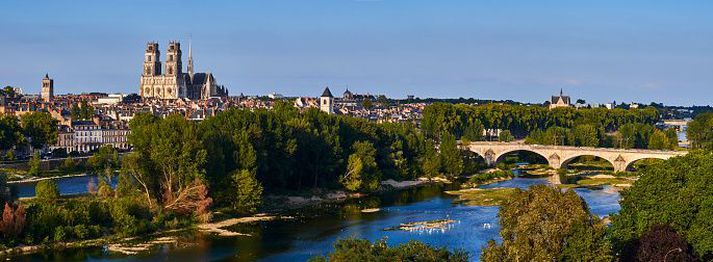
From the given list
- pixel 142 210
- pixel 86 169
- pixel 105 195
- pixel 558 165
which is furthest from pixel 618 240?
pixel 86 169

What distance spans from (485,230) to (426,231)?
8.81ft

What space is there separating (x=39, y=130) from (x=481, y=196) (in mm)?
40477

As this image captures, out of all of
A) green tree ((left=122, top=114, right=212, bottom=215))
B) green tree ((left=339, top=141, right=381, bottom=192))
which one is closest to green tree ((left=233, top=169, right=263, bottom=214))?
green tree ((left=122, top=114, right=212, bottom=215))

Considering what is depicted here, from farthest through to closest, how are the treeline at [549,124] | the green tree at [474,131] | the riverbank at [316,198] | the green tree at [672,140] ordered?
the green tree at [474,131] → the treeline at [549,124] → the green tree at [672,140] → the riverbank at [316,198]

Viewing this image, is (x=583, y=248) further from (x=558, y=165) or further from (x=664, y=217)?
(x=558, y=165)

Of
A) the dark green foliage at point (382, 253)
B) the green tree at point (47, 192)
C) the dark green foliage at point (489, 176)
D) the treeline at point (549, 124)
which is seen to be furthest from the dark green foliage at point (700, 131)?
the dark green foliage at point (382, 253)

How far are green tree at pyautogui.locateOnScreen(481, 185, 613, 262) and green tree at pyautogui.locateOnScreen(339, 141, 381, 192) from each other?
31.4 metres

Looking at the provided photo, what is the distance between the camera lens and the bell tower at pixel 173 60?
547ft

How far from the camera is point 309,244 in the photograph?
41000 mm

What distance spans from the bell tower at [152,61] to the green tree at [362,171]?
4443 inches

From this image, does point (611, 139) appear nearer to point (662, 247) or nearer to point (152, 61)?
point (662, 247)

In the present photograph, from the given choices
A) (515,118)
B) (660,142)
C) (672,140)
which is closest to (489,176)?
(660,142)

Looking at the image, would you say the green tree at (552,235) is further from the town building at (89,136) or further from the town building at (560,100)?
the town building at (560,100)

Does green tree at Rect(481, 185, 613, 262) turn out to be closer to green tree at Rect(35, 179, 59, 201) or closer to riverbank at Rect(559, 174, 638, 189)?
green tree at Rect(35, 179, 59, 201)
